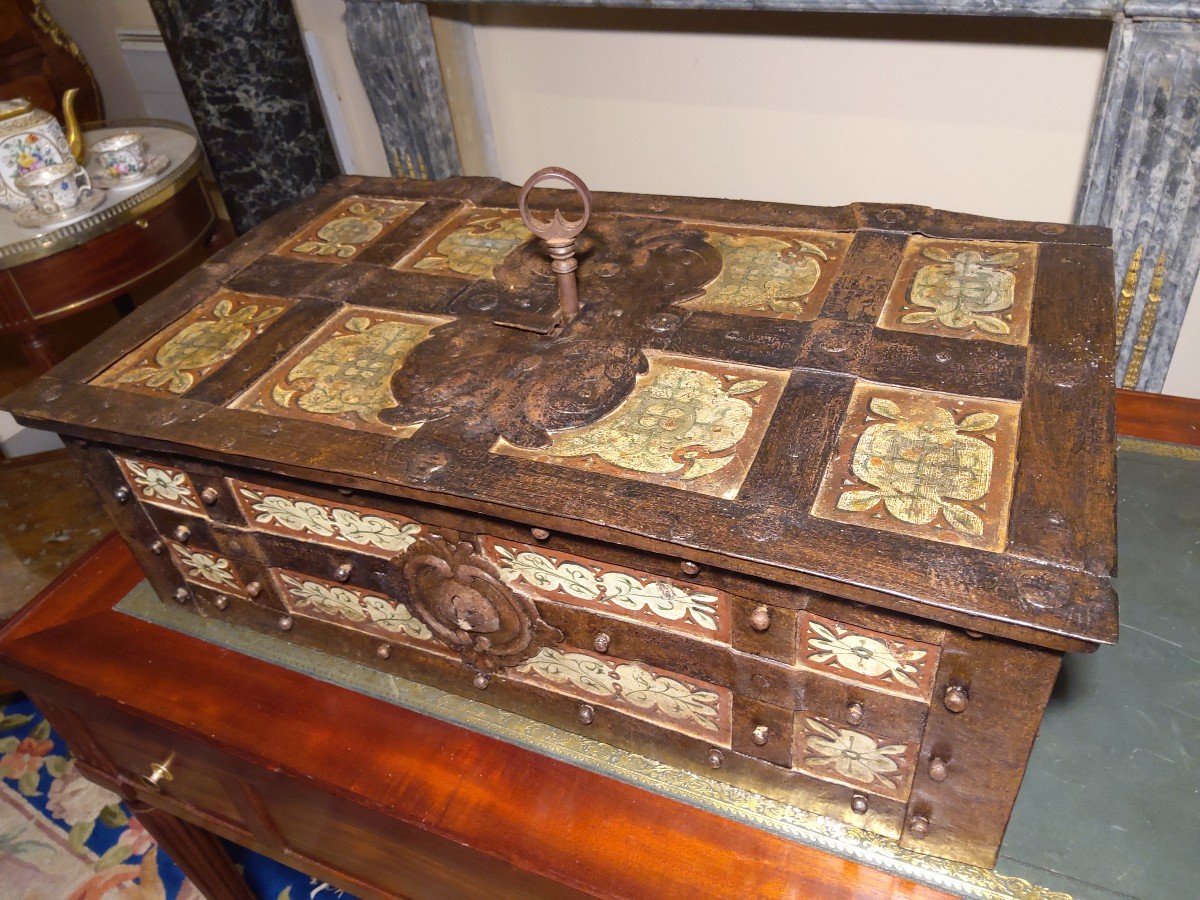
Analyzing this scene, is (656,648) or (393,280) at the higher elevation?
(393,280)

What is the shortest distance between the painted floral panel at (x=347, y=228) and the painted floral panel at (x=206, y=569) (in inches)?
19.7

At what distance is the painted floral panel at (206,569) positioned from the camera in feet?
4.28

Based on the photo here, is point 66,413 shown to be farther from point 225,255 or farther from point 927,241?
point 927,241

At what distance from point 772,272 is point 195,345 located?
840 millimetres

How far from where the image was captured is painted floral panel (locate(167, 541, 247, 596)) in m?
1.31

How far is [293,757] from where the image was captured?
121 cm

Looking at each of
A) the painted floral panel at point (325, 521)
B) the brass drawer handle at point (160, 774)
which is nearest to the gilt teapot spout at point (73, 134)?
the painted floral panel at point (325, 521)

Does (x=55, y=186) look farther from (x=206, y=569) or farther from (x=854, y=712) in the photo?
(x=854, y=712)

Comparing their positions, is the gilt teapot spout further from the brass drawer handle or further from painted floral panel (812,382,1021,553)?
painted floral panel (812,382,1021,553)

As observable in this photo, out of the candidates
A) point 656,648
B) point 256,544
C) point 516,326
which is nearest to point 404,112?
point 516,326

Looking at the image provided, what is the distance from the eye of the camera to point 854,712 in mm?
937

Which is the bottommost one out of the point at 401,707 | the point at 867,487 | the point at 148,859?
the point at 148,859

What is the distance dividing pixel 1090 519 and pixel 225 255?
132cm

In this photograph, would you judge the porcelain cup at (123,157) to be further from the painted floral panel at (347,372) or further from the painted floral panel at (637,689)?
the painted floral panel at (637,689)
